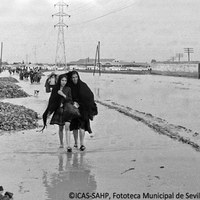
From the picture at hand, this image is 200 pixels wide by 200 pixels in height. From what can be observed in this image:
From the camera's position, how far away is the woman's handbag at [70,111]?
8156 millimetres

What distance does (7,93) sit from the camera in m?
26.5

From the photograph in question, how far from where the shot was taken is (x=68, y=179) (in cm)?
648

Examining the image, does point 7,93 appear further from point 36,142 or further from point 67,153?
point 67,153

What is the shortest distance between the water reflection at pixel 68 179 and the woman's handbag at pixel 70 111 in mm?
871

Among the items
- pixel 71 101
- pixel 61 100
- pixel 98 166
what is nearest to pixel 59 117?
pixel 61 100

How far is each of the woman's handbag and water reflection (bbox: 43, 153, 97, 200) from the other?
34.3 inches

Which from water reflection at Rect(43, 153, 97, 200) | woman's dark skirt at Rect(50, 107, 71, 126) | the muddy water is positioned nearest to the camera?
water reflection at Rect(43, 153, 97, 200)

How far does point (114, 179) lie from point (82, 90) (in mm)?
2369

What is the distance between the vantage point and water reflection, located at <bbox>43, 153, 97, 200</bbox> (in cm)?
581

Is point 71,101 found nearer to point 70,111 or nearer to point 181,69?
point 70,111

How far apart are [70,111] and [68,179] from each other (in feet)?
6.51

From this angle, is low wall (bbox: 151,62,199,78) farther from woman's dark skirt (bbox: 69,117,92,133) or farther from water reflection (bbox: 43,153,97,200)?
water reflection (bbox: 43,153,97,200)

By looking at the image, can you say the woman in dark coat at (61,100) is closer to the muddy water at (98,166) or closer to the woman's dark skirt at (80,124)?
the woman's dark skirt at (80,124)

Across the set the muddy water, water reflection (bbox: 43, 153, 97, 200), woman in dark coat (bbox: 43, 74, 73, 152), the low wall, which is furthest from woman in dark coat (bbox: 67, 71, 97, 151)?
the low wall
